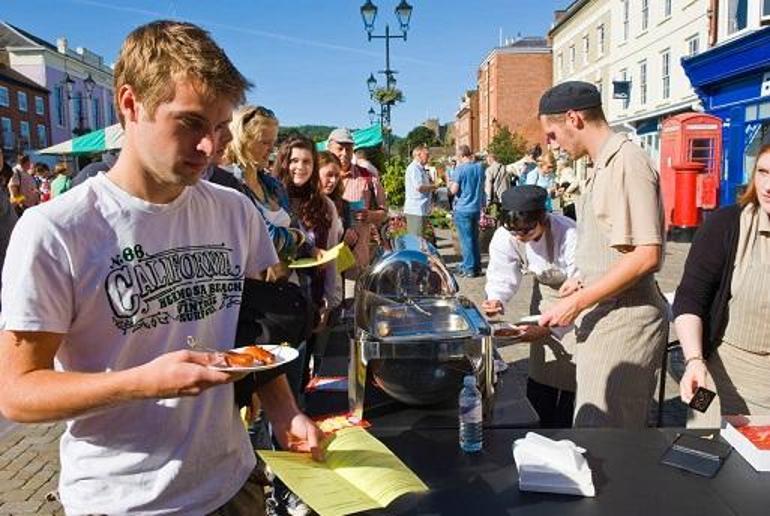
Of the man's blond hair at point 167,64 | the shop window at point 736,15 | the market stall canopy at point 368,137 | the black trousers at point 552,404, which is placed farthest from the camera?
the shop window at point 736,15

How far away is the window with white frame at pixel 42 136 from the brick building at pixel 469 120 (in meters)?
35.8

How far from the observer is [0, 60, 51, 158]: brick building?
46438mm

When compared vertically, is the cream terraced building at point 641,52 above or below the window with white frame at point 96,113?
below

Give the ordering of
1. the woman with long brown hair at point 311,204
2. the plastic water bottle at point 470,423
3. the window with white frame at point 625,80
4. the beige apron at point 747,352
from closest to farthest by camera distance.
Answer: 1. the plastic water bottle at point 470,423
2. the beige apron at point 747,352
3. the woman with long brown hair at point 311,204
4. the window with white frame at point 625,80

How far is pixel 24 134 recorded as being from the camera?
50.2 meters

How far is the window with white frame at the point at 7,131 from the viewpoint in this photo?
46.3 m

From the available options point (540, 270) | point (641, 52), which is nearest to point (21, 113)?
point (641, 52)

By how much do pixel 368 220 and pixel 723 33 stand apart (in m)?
15.1

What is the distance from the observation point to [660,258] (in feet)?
7.88

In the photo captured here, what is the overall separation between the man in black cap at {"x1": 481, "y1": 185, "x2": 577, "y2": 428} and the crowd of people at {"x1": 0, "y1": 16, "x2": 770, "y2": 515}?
445 mm

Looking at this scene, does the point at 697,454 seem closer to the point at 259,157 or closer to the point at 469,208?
the point at 259,157

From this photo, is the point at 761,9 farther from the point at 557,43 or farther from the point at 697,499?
the point at 557,43

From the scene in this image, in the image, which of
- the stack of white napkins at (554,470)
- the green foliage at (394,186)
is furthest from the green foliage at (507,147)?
the stack of white napkins at (554,470)

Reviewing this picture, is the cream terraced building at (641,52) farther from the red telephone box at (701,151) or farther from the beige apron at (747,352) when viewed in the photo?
the beige apron at (747,352)
